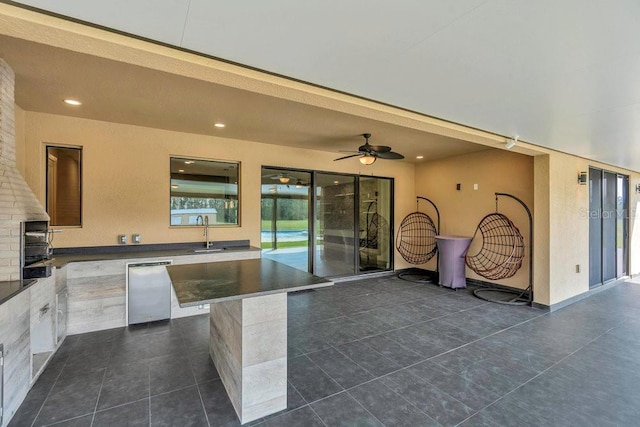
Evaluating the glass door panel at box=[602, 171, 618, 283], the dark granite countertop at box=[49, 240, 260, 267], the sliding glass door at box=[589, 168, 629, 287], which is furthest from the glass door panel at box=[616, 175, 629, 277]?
the dark granite countertop at box=[49, 240, 260, 267]

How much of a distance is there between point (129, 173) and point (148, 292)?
167 cm

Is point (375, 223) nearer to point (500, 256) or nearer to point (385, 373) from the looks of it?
point (500, 256)

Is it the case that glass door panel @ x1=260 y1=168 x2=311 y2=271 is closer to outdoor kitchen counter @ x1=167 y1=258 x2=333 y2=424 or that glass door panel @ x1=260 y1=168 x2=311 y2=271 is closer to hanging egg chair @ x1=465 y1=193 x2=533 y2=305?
outdoor kitchen counter @ x1=167 y1=258 x2=333 y2=424

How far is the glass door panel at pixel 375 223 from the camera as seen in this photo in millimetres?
6277

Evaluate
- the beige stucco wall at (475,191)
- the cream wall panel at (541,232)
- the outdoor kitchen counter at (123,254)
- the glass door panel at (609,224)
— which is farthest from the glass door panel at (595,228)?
the outdoor kitchen counter at (123,254)

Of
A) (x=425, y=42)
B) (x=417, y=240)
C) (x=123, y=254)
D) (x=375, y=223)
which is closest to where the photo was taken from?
(x=425, y=42)

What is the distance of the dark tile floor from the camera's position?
203cm

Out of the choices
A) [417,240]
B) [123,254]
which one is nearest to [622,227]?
[417,240]

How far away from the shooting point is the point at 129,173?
4016mm

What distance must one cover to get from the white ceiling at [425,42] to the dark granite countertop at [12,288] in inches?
68.5

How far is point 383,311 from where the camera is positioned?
13.6 ft

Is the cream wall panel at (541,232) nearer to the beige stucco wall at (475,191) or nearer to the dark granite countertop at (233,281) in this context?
the beige stucco wall at (475,191)

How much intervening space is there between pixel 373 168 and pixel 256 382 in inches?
197

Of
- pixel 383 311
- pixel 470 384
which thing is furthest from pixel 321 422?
pixel 383 311
